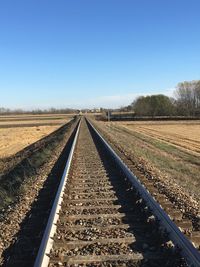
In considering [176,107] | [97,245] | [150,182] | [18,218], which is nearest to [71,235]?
[97,245]

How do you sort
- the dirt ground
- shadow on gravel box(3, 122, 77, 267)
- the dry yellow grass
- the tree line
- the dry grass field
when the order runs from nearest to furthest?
shadow on gravel box(3, 122, 77, 267) < the dirt ground < the dry grass field < the dry yellow grass < the tree line

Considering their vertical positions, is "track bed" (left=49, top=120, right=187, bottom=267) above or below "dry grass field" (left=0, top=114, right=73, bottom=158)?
above

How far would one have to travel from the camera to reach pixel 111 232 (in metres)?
6.19

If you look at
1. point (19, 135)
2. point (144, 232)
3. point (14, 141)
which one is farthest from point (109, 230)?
point (19, 135)

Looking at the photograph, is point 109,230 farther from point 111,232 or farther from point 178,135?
point 178,135

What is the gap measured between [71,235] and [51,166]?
867cm

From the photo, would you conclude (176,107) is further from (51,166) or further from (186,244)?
(186,244)

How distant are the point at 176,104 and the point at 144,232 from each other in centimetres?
14658

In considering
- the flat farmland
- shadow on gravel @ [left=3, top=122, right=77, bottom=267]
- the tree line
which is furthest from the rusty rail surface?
the tree line

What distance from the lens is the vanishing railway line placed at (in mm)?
4980

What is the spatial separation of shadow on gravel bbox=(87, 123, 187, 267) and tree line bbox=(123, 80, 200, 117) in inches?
4625

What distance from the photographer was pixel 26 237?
241 inches

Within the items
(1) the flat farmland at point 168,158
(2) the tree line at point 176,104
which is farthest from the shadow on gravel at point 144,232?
(2) the tree line at point 176,104

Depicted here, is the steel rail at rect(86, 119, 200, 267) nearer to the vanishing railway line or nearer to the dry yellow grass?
the vanishing railway line
